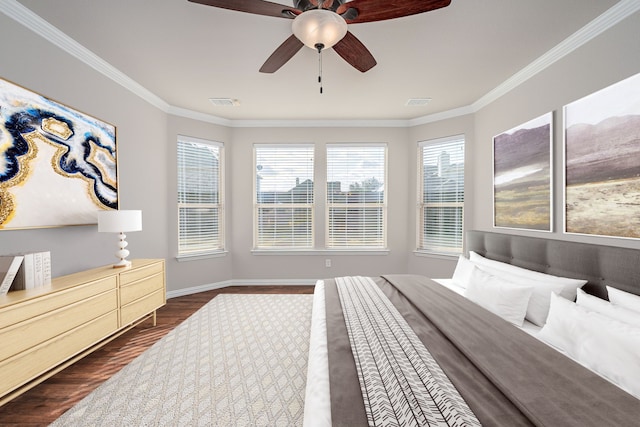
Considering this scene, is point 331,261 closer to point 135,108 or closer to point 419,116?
point 419,116

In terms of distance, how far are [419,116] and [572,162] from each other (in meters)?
2.37

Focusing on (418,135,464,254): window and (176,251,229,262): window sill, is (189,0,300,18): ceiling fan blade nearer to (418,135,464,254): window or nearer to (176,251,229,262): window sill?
(418,135,464,254): window

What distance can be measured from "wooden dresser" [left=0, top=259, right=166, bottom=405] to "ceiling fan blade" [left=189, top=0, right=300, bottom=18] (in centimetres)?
224

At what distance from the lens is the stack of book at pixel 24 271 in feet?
5.77

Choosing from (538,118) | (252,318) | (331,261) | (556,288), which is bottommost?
(252,318)

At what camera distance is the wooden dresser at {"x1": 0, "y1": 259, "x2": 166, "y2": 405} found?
5.24 feet

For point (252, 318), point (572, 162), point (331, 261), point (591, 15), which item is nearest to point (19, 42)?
point (252, 318)

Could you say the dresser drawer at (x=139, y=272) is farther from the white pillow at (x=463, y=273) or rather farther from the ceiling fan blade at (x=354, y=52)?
the white pillow at (x=463, y=273)

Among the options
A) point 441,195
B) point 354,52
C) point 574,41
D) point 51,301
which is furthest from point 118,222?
point 574,41

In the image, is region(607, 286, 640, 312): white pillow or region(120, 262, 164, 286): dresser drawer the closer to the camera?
region(607, 286, 640, 312): white pillow

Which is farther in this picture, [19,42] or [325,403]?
[19,42]

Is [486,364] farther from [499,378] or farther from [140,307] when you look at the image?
[140,307]

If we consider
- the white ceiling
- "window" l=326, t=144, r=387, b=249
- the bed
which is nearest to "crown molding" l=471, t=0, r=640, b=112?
the white ceiling

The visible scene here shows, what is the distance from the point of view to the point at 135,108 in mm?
3289
